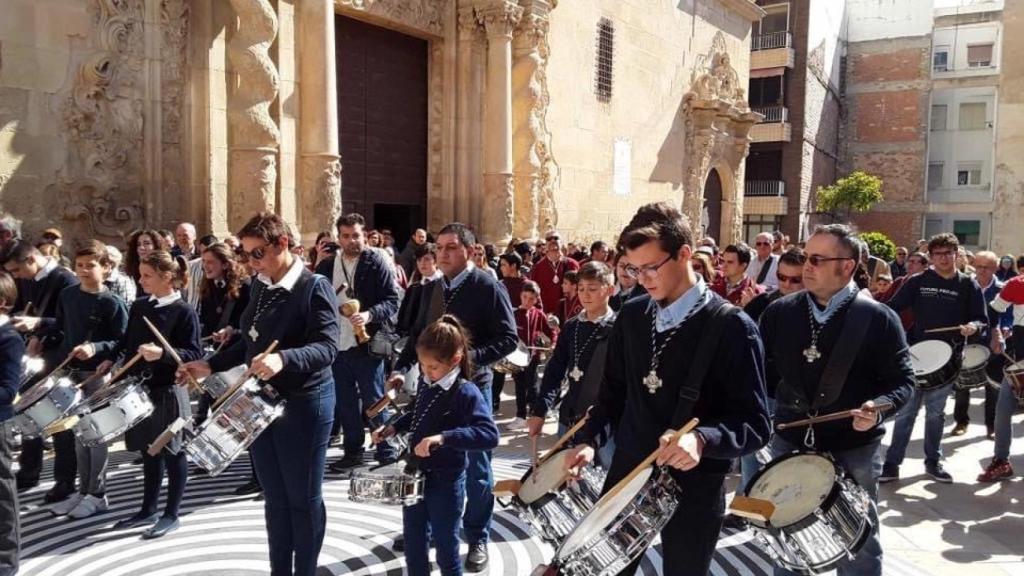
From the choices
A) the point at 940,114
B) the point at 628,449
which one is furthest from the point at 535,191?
the point at 940,114

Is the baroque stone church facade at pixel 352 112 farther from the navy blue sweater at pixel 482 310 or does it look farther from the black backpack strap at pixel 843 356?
the black backpack strap at pixel 843 356

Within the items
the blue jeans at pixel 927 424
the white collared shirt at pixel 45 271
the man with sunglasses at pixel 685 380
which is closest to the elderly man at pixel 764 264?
the blue jeans at pixel 927 424

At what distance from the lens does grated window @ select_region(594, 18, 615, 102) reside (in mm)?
17797

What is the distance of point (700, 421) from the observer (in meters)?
2.93

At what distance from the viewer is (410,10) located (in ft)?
43.5

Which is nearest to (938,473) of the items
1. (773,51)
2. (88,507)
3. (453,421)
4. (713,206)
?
(453,421)

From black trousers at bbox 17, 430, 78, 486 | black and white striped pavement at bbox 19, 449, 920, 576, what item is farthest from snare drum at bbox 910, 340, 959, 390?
black trousers at bbox 17, 430, 78, 486

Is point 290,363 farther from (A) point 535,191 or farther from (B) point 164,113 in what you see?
(A) point 535,191

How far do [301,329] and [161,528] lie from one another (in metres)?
2.20

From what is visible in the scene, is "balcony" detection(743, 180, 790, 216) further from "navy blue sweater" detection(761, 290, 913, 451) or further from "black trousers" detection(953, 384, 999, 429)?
"navy blue sweater" detection(761, 290, 913, 451)

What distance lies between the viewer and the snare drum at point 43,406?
16.4 feet

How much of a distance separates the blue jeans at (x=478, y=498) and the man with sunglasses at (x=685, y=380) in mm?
1686

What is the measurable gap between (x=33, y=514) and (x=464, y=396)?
12.0 ft

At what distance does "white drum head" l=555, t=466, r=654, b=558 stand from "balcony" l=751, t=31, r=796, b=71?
36.5 meters
